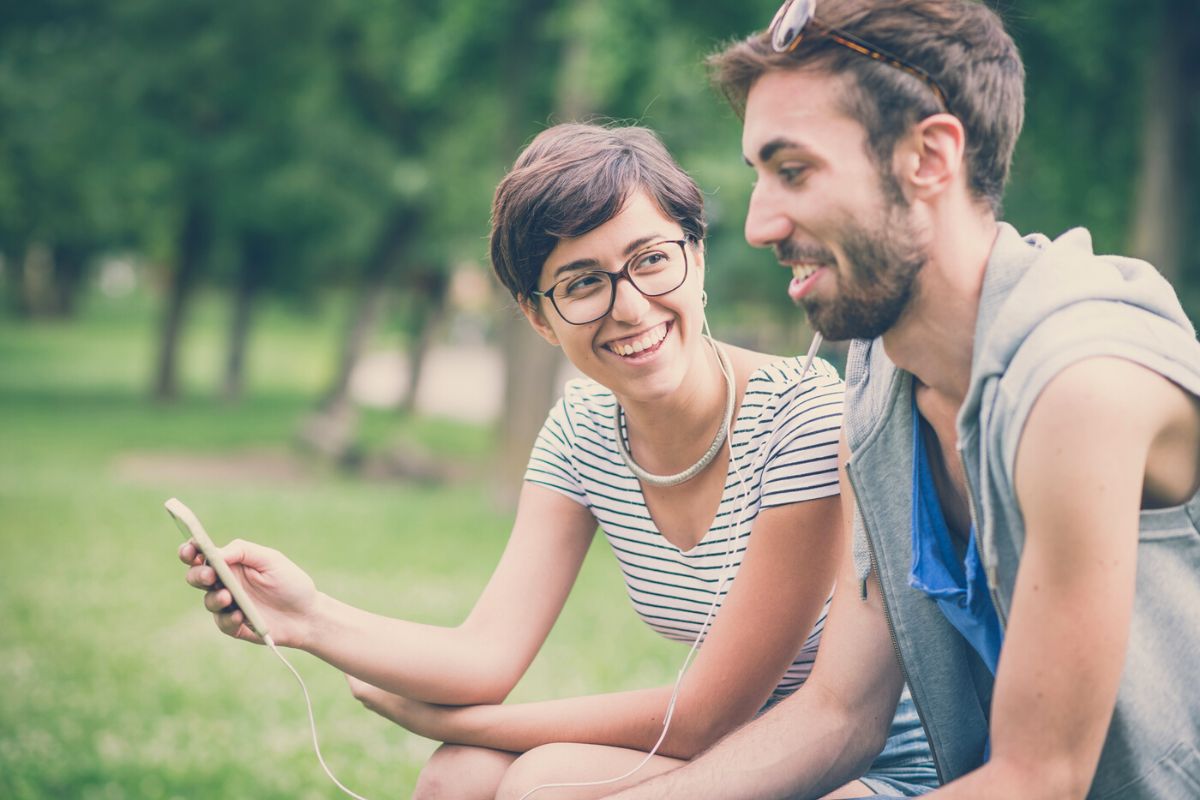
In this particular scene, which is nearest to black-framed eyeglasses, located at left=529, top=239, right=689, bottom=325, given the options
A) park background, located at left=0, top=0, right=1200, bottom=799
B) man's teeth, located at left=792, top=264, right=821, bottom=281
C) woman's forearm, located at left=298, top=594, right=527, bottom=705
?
park background, located at left=0, top=0, right=1200, bottom=799

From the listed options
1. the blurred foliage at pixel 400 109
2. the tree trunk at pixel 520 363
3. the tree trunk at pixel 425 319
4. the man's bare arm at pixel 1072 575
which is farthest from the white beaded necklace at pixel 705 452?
the tree trunk at pixel 425 319

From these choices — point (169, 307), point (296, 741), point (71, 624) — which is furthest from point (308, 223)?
point (296, 741)

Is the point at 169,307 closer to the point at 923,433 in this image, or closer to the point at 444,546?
the point at 444,546

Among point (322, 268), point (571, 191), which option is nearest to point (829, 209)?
point (571, 191)

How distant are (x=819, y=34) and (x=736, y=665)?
1.21 m

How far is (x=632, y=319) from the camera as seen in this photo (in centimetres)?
258

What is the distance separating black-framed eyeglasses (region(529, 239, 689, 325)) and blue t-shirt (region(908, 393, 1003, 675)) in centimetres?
68

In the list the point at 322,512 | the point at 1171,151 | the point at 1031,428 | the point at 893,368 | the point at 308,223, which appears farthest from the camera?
the point at 308,223

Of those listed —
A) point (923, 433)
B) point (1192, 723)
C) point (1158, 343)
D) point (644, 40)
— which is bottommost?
point (1192, 723)

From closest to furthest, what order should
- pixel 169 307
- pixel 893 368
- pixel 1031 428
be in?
pixel 1031 428, pixel 893 368, pixel 169 307

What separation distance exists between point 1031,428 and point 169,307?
2272 cm

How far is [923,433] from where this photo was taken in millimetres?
2141

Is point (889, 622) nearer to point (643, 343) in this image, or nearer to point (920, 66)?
point (643, 343)

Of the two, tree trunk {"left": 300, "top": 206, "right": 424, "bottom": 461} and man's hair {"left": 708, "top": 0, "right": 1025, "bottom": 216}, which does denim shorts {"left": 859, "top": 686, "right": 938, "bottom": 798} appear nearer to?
man's hair {"left": 708, "top": 0, "right": 1025, "bottom": 216}
